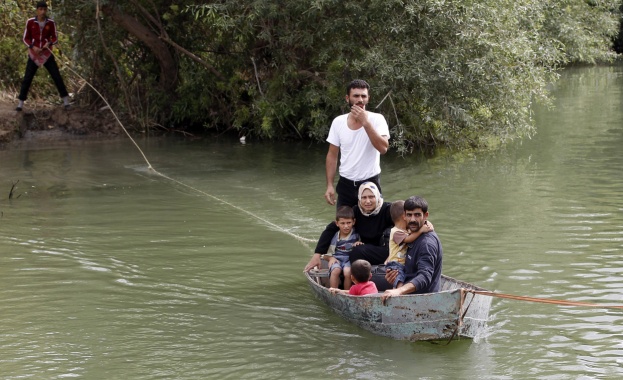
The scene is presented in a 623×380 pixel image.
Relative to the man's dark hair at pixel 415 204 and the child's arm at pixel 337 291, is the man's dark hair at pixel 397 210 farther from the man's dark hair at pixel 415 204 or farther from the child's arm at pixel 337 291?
the child's arm at pixel 337 291

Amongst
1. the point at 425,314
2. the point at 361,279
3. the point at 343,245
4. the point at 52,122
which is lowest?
the point at 425,314

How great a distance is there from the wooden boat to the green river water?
0.13m

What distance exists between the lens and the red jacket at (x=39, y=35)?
16.8m

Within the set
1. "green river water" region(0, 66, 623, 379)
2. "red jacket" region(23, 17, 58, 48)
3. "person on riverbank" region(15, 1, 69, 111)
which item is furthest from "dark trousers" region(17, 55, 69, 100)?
"green river water" region(0, 66, 623, 379)

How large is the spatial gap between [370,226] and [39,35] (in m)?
11.0

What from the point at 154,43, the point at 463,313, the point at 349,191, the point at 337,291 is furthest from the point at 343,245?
the point at 154,43

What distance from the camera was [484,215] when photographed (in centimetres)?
1155

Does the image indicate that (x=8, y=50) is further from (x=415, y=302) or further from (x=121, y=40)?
(x=415, y=302)

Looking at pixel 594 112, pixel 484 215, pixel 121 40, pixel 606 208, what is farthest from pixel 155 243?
pixel 594 112

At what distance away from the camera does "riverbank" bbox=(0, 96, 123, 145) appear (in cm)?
1778

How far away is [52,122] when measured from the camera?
61.1 feet

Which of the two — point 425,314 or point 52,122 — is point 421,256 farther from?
point 52,122

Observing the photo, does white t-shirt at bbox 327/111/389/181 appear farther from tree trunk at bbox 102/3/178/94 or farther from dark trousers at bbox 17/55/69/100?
dark trousers at bbox 17/55/69/100

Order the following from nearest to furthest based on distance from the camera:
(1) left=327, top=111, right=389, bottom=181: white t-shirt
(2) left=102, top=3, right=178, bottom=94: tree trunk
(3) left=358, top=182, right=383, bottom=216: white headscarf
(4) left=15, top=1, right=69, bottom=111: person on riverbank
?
(3) left=358, top=182, right=383, bottom=216: white headscarf
(1) left=327, top=111, right=389, bottom=181: white t-shirt
(4) left=15, top=1, right=69, bottom=111: person on riverbank
(2) left=102, top=3, right=178, bottom=94: tree trunk
